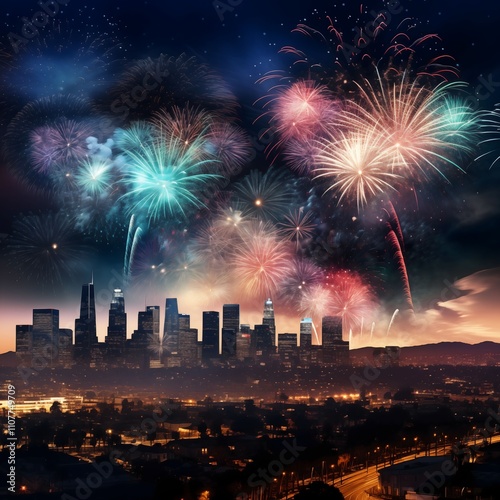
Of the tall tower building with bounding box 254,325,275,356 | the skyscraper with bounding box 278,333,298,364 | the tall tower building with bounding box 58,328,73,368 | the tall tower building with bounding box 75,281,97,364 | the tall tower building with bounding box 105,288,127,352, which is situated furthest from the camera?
the skyscraper with bounding box 278,333,298,364

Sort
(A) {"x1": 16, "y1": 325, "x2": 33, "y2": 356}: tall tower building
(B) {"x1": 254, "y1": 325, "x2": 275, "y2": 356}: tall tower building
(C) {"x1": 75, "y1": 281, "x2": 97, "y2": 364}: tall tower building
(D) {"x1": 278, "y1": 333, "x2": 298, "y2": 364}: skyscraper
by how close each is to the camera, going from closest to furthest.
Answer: (A) {"x1": 16, "y1": 325, "x2": 33, "y2": 356}: tall tower building → (C) {"x1": 75, "y1": 281, "x2": 97, "y2": 364}: tall tower building → (B) {"x1": 254, "y1": 325, "x2": 275, "y2": 356}: tall tower building → (D) {"x1": 278, "y1": 333, "x2": 298, "y2": 364}: skyscraper

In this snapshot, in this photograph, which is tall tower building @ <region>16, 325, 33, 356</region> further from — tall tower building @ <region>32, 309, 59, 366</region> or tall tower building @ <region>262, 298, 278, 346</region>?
tall tower building @ <region>262, 298, 278, 346</region>

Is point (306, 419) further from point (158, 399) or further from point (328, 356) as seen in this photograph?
point (158, 399)

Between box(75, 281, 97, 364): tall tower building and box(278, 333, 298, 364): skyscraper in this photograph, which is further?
box(278, 333, 298, 364): skyscraper

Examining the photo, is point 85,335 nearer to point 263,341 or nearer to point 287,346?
point 263,341

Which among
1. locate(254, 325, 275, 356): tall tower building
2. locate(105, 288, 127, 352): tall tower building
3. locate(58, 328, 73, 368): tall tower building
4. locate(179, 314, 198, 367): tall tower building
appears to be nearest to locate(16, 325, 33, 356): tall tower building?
locate(58, 328, 73, 368): tall tower building

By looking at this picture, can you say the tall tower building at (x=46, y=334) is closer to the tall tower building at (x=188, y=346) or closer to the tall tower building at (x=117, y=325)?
the tall tower building at (x=117, y=325)

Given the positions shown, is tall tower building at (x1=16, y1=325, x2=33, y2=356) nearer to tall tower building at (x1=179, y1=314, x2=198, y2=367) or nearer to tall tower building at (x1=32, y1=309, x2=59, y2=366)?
tall tower building at (x1=32, y1=309, x2=59, y2=366)
